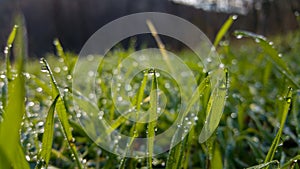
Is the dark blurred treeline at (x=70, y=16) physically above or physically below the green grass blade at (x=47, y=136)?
above

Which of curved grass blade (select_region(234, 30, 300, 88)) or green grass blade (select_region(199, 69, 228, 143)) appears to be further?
curved grass blade (select_region(234, 30, 300, 88))

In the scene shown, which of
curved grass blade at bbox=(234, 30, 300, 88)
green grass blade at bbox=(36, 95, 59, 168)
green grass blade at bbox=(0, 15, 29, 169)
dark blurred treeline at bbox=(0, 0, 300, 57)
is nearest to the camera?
green grass blade at bbox=(0, 15, 29, 169)

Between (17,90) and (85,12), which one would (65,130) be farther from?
(85,12)

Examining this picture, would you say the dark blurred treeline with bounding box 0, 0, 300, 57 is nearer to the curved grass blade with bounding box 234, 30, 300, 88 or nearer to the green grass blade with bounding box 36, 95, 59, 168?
the curved grass blade with bounding box 234, 30, 300, 88

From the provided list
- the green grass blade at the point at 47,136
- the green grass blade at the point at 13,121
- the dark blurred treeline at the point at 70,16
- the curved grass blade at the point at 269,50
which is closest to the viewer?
the green grass blade at the point at 13,121

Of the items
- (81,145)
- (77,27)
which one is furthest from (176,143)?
(77,27)

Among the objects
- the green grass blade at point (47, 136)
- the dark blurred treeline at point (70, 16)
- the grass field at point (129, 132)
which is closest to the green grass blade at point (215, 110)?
the grass field at point (129, 132)

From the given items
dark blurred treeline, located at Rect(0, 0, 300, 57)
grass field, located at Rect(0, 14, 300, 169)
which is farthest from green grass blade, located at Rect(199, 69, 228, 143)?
dark blurred treeline, located at Rect(0, 0, 300, 57)

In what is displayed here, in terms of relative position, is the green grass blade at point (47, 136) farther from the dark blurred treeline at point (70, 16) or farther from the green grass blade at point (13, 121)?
the dark blurred treeline at point (70, 16)

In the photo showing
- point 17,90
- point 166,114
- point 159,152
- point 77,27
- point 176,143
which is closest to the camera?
point 17,90

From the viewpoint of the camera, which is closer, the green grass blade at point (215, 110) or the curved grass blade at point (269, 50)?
the green grass blade at point (215, 110)

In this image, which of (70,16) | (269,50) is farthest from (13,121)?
(70,16)
